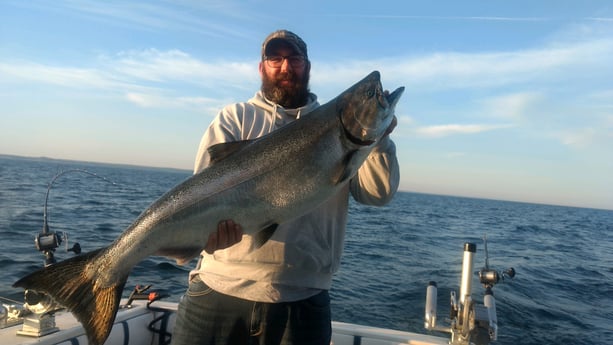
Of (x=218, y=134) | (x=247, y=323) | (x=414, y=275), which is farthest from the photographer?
(x=414, y=275)

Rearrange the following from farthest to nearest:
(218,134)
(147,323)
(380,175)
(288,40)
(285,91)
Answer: (147,323) < (285,91) < (288,40) < (218,134) < (380,175)

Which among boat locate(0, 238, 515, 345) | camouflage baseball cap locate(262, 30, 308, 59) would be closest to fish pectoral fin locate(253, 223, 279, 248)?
camouflage baseball cap locate(262, 30, 308, 59)

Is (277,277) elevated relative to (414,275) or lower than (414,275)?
elevated

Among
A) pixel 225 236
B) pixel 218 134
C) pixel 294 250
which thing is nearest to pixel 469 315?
pixel 294 250

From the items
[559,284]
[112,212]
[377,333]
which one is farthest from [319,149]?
[112,212]

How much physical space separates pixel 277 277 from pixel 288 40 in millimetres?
2009

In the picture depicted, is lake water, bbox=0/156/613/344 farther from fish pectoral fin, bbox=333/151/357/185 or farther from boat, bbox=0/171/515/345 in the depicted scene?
fish pectoral fin, bbox=333/151/357/185

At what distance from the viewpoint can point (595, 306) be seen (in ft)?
52.5

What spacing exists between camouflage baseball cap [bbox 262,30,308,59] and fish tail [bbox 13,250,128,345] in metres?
2.28

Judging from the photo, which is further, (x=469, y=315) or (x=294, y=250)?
(x=469, y=315)

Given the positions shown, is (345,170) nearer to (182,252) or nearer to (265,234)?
(265,234)

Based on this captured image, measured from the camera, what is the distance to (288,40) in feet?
13.3

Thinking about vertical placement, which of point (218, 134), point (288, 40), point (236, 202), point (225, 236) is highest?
point (288, 40)

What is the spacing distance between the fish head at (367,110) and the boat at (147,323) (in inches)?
139
